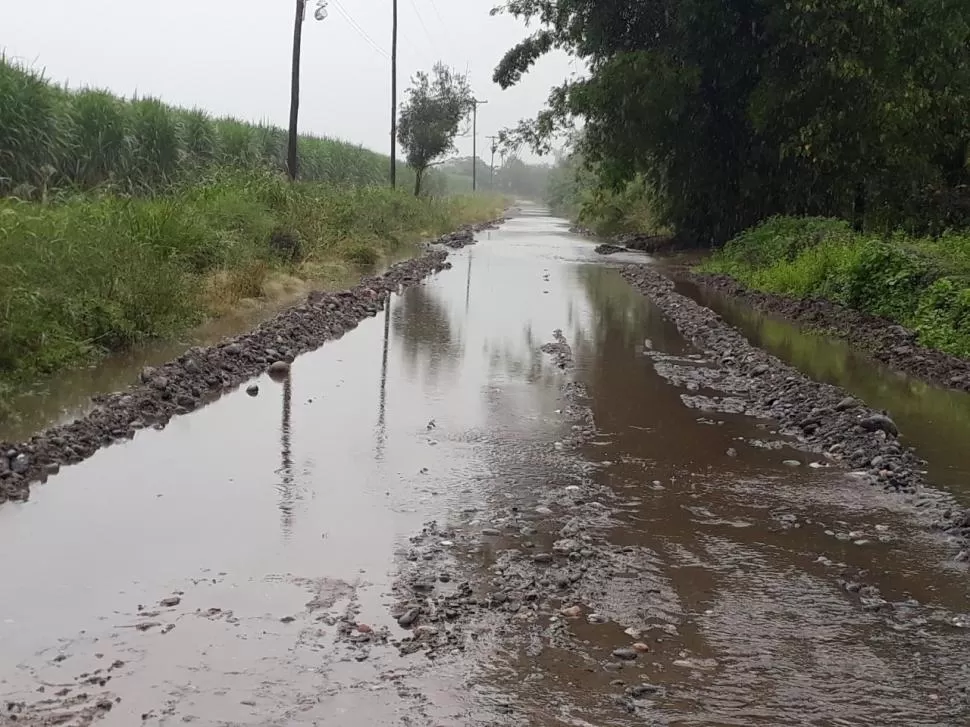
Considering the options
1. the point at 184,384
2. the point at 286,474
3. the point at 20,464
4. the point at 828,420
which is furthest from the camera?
the point at 184,384

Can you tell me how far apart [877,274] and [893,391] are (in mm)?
4730

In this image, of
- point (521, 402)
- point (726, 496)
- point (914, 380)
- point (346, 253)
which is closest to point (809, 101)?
point (346, 253)

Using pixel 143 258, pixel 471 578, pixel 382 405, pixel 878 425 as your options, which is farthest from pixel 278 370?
pixel 878 425

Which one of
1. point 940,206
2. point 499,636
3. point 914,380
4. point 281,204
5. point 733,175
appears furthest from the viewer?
point 733,175

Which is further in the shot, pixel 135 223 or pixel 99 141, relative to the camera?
pixel 99 141

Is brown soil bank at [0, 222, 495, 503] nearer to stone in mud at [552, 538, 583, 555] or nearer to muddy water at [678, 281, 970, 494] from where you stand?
stone in mud at [552, 538, 583, 555]

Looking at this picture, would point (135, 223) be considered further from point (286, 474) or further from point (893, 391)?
point (893, 391)

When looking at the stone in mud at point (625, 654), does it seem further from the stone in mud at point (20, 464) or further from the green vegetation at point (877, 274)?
the green vegetation at point (877, 274)

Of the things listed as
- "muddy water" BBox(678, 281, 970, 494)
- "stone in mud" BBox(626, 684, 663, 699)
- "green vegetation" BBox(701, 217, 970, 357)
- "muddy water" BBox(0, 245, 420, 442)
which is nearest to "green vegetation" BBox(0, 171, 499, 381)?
"muddy water" BBox(0, 245, 420, 442)

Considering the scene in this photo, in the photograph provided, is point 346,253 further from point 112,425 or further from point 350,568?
point 350,568

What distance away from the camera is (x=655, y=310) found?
56.0ft

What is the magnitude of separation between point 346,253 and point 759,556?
55.6 ft

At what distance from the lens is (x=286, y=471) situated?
23.0 feet

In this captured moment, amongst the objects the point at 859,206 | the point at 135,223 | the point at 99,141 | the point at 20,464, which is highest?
the point at 99,141
